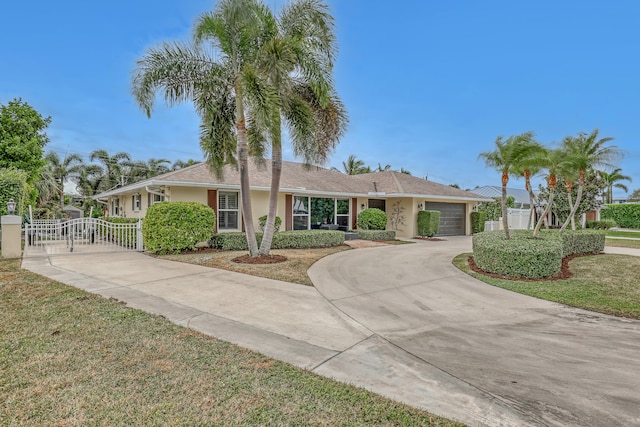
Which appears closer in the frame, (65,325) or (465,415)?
(465,415)

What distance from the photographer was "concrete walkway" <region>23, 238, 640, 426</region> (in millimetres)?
2912

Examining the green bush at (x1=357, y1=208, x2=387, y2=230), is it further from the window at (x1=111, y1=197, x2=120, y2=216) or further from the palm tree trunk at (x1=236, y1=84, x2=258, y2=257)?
the window at (x1=111, y1=197, x2=120, y2=216)

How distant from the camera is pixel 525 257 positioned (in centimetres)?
802

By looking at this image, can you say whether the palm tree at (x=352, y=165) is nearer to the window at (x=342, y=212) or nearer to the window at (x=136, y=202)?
the window at (x=342, y=212)

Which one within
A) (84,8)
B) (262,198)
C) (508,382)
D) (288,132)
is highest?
(84,8)

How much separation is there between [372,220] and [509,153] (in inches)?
349

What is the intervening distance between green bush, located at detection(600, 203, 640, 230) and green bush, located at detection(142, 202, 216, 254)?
39081mm

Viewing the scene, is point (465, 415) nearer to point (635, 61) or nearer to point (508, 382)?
point (508, 382)

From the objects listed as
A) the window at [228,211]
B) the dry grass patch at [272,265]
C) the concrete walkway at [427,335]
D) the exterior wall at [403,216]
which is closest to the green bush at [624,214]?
the exterior wall at [403,216]

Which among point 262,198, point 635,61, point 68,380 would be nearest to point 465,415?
point 68,380

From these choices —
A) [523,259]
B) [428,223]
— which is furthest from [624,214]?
[523,259]

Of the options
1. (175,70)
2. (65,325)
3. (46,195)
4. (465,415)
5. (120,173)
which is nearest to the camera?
(465,415)

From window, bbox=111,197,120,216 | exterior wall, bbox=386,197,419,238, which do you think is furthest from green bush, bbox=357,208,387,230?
window, bbox=111,197,120,216

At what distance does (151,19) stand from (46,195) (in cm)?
2193
